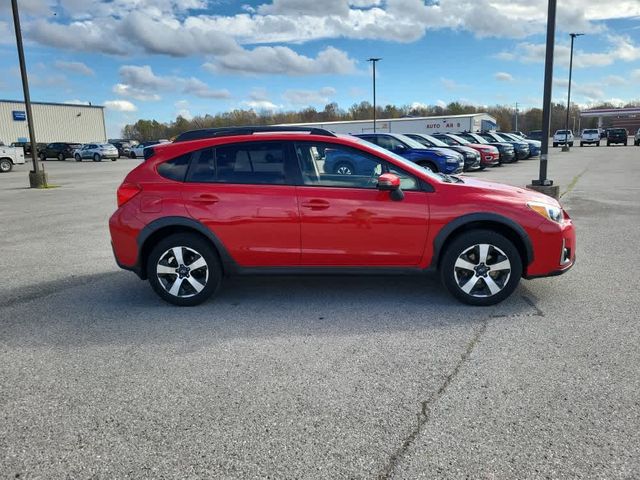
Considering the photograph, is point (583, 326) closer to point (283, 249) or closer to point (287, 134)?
point (283, 249)

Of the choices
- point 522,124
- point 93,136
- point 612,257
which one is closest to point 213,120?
point 93,136

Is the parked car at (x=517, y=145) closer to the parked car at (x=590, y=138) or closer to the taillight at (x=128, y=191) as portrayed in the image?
the taillight at (x=128, y=191)

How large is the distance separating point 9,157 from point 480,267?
31.6 m

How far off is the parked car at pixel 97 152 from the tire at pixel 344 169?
143 feet

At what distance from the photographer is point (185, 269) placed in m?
4.97

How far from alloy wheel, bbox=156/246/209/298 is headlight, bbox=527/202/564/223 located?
3147 millimetres

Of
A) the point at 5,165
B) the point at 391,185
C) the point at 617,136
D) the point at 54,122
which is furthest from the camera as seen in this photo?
the point at 54,122

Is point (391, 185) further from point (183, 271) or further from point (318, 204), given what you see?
point (183, 271)

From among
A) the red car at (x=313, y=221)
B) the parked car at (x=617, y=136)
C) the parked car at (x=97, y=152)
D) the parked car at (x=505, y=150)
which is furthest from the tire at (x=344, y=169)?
the parked car at (x=617, y=136)

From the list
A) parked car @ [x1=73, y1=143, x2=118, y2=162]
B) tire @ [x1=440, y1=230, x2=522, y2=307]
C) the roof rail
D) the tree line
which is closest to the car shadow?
tire @ [x1=440, y1=230, x2=522, y2=307]

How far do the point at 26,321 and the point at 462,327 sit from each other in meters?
3.98

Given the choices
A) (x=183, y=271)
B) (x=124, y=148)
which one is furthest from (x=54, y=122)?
(x=183, y=271)

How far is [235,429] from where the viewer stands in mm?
2887

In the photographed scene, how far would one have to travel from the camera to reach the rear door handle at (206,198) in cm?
486
